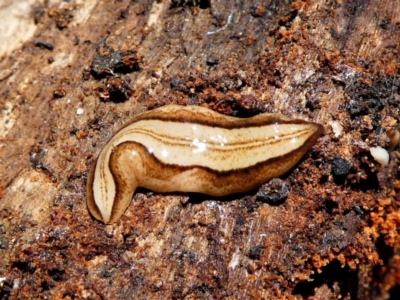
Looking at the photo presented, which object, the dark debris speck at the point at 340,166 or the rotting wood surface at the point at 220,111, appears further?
the dark debris speck at the point at 340,166

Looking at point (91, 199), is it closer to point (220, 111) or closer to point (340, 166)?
point (220, 111)

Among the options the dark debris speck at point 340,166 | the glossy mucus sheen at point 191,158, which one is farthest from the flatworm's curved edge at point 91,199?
the dark debris speck at point 340,166

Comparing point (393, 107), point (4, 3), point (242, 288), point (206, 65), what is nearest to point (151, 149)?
point (206, 65)

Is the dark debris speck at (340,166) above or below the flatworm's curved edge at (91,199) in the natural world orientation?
above

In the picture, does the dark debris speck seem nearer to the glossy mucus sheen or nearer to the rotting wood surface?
the rotting wood surface

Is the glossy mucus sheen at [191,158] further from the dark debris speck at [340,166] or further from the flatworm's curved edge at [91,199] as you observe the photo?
the dark debris speck at [340,166]

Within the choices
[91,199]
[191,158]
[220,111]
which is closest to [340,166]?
[220,111]
